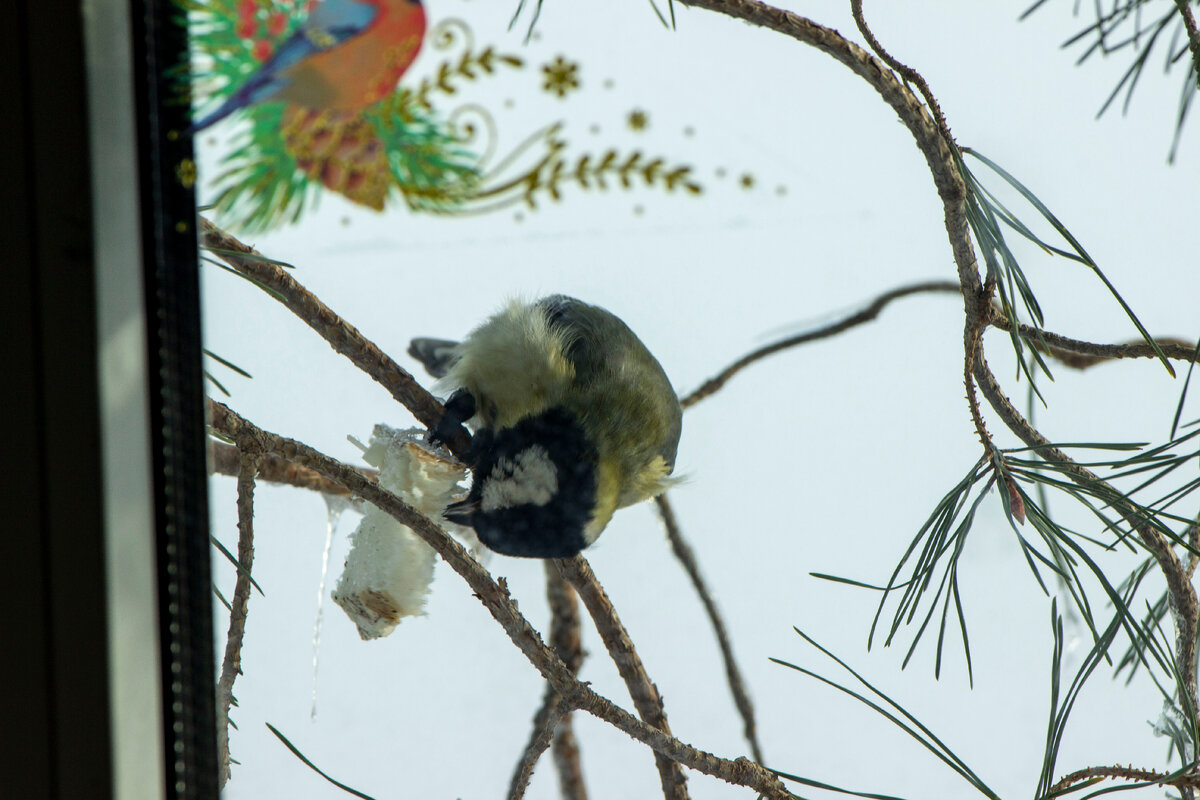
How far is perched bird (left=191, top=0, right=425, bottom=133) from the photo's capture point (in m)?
0.27

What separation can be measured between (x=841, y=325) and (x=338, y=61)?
17.4 inches

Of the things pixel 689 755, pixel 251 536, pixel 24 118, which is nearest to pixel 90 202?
pixel 24 118

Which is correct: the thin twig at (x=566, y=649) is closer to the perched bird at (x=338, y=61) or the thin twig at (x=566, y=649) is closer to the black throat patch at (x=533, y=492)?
the black throat patch at (x=533, y=492)

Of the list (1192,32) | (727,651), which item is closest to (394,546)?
(727,651)

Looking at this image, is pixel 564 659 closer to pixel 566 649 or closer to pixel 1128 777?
pixel 566 649

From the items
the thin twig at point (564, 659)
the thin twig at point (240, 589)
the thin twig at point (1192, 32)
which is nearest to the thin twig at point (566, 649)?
the thin twig at point (564, 659)

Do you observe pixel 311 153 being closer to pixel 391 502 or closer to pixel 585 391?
pixel 391 502

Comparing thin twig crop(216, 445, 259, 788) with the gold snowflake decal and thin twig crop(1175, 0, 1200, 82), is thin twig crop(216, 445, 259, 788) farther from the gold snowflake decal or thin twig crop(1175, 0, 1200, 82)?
thin twig crop(1175, 0, 1200, 82)

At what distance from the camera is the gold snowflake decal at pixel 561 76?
0.40 meters

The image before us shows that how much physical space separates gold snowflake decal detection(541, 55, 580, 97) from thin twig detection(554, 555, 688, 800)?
1.14 ft

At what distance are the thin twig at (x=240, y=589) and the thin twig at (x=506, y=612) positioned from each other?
0.02 m

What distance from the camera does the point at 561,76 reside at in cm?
40

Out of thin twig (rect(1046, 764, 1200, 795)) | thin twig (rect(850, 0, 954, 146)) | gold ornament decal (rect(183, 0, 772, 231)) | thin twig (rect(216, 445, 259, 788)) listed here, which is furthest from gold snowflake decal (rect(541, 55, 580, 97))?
thin twig (rect(1046, 764, 1200, 795))

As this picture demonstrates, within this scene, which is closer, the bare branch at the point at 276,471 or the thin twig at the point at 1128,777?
the thin twig at the point at 1128,777
